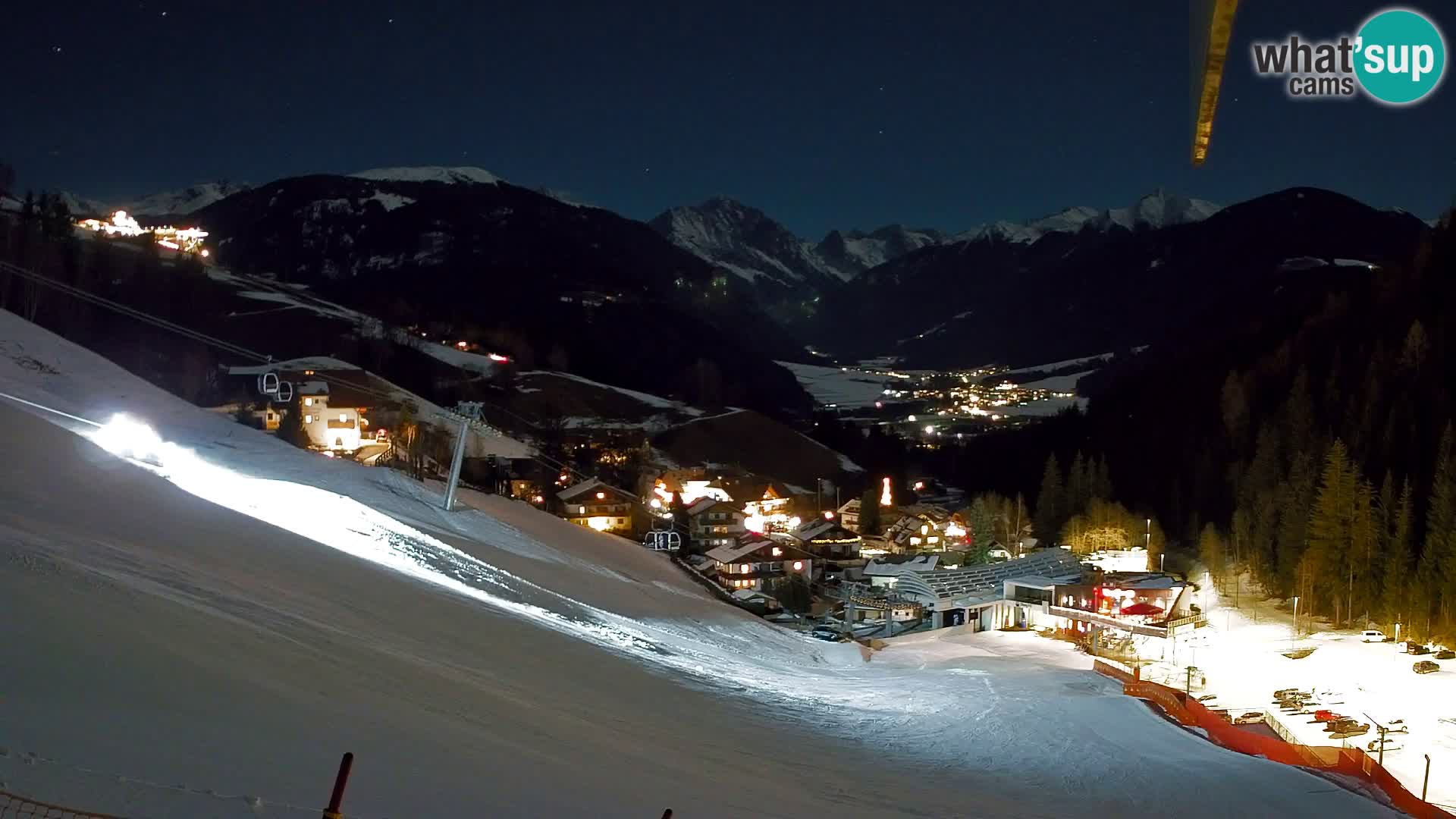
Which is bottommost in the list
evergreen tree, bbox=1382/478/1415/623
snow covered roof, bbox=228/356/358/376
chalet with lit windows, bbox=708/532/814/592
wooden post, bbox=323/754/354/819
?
wooden post, bbox=323/754/354/819

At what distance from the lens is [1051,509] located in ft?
188

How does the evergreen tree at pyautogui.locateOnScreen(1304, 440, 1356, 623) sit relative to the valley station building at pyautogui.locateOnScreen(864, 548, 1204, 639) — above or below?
above

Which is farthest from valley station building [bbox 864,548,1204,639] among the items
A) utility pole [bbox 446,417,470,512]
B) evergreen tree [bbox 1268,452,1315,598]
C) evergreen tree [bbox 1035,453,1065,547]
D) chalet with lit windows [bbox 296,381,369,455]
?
chalet with lit windows [bbox 296,381,369,455]

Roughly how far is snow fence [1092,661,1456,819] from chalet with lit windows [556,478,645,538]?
116ft

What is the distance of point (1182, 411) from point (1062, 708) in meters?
63.1

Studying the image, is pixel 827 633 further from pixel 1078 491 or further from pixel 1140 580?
pixel 1078 491

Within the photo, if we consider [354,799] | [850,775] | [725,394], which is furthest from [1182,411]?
[354,799]

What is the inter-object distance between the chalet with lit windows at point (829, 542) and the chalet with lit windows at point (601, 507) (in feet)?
31.6

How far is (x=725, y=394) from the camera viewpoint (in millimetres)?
120688

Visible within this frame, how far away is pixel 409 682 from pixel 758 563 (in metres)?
40.8

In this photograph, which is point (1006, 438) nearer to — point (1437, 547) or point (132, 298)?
point (1437, 547)

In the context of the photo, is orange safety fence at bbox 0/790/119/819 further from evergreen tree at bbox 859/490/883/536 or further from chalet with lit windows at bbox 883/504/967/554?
evergreen tree at bbox 859/490/883/536

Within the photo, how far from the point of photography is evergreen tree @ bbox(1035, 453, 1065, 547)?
5639 centimetres

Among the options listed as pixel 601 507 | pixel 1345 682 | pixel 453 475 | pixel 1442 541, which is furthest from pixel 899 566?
pixel 453 475
